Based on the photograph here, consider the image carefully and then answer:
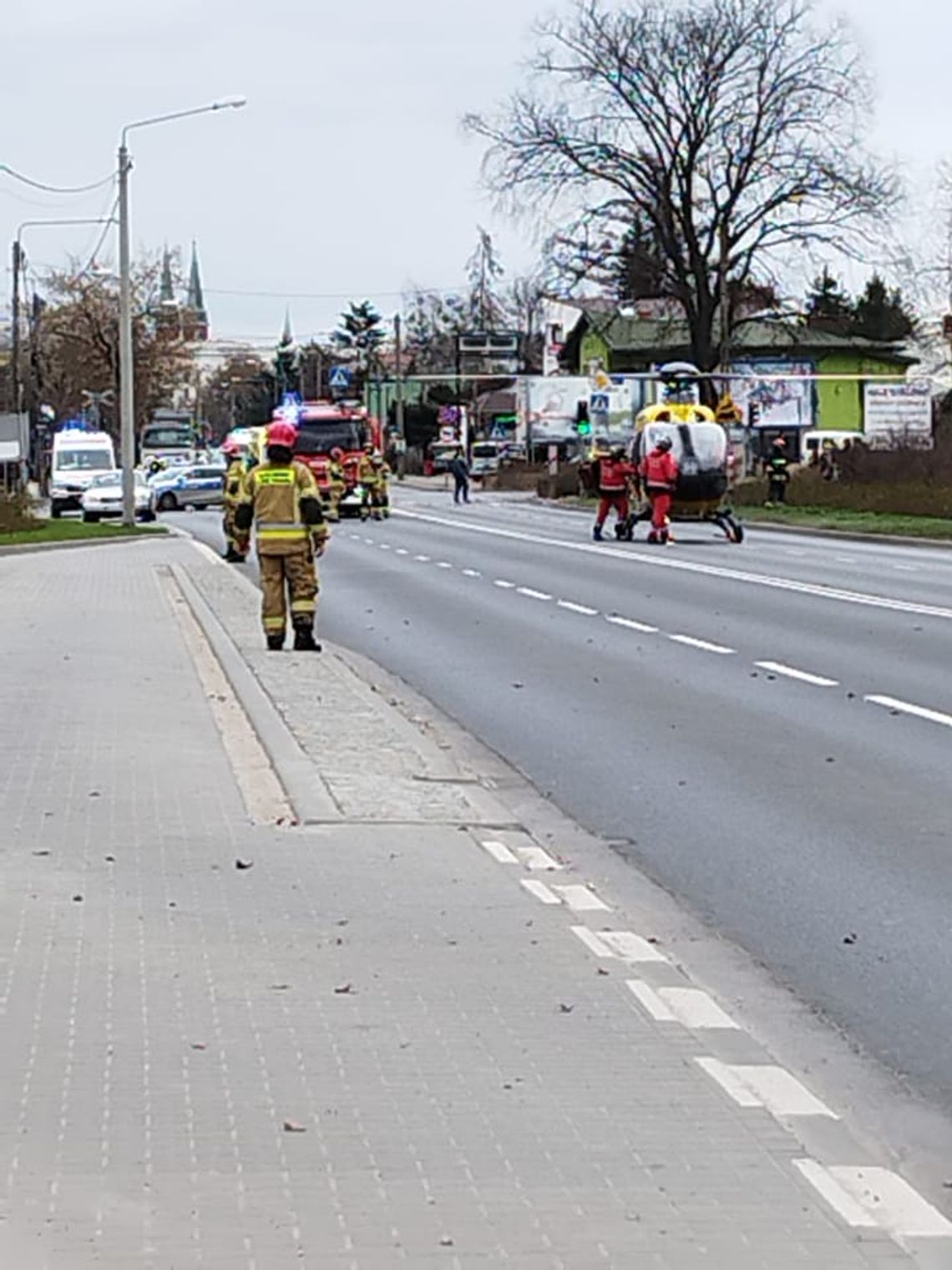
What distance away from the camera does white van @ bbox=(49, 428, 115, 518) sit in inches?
2397

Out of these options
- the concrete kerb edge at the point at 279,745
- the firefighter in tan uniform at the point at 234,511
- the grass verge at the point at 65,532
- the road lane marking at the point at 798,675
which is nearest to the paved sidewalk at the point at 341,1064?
the concrete kerb edge at the point at 279,745

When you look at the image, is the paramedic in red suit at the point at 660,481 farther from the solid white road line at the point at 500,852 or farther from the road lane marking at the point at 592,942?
the road lane marking at the point at 592,942

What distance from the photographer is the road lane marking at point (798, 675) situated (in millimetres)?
15867

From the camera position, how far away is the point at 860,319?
114125 millimetres

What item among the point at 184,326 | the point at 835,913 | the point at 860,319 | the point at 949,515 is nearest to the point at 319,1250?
the point at 835,913

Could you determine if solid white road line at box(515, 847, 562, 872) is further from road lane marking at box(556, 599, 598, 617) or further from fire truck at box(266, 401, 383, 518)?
fire truck at box(266, 401, 383, 518)

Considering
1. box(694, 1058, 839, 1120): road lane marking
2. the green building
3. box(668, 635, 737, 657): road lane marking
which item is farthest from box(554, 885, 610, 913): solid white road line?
the green building

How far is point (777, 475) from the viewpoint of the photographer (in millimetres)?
51625

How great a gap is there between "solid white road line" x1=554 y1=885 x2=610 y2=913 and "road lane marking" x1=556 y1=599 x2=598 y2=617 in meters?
13.4

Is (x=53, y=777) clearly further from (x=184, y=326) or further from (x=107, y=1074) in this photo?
(x=184, y=326)

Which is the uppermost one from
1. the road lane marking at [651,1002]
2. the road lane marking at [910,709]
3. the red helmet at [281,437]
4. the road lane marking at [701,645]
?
the red helmet at [281,437]

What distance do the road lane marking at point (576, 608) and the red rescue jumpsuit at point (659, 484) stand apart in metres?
12.5

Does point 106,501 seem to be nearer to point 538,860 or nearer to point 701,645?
point 701,645

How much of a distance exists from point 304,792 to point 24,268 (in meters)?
68.4
